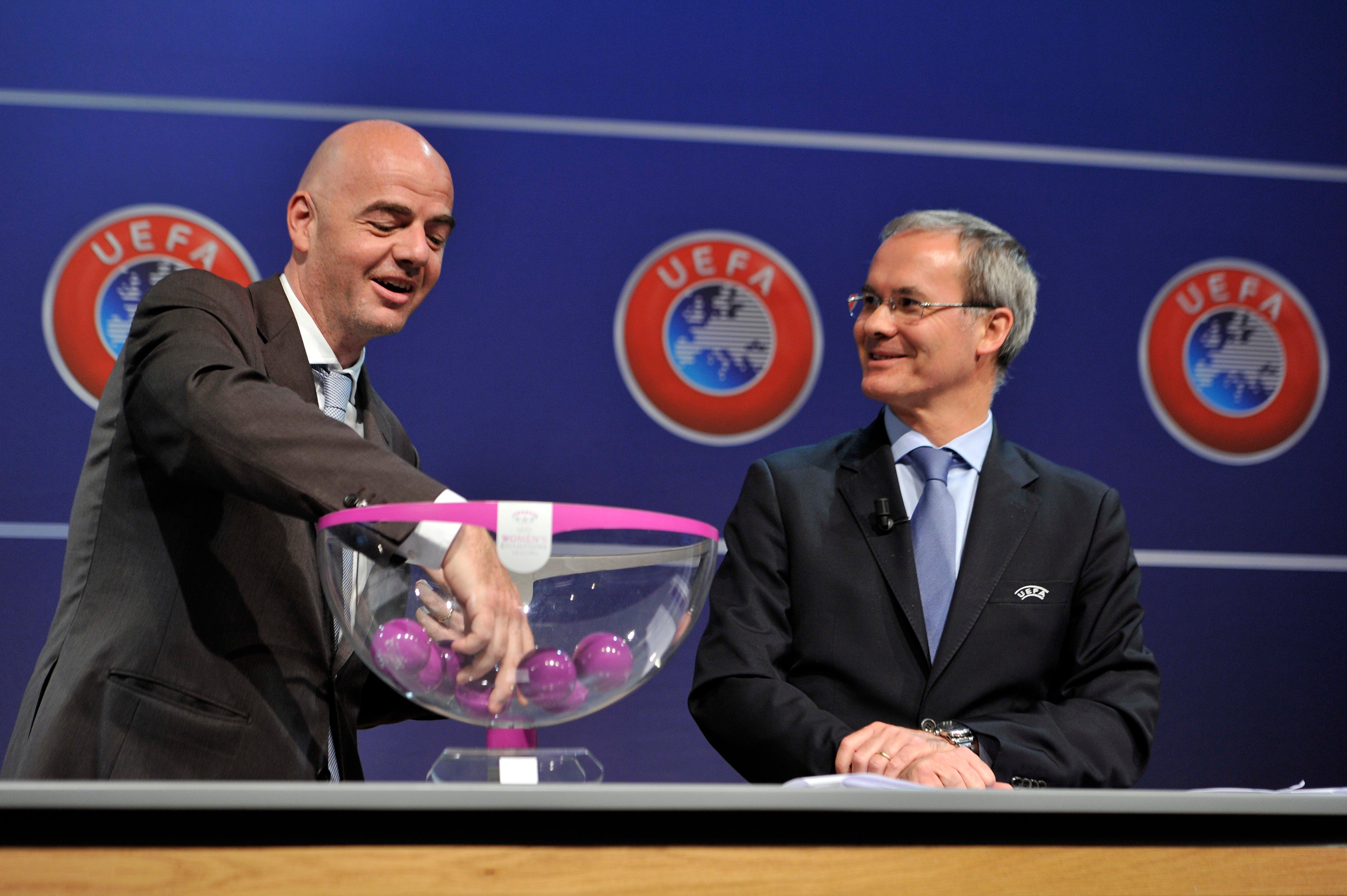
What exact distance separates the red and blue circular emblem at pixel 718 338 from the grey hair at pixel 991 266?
514 mm

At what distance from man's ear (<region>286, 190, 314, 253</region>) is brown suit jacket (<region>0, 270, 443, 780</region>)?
0.23 meters

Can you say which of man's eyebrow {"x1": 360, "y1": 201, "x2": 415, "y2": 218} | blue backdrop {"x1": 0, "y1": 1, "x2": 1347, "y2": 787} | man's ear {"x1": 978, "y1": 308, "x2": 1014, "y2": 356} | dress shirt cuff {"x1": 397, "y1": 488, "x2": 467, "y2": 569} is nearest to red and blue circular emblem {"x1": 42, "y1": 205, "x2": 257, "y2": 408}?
blue backdrop {"x1": 0, "y1": 1, "x2": 1347, "y2": 787}

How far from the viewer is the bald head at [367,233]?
66.7 inches

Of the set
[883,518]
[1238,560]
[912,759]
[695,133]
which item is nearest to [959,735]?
[912,759]

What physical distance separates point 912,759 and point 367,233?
3.45 ft

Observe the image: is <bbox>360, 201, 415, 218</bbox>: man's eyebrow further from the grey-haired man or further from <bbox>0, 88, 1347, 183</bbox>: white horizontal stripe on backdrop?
<bbox>0, 88, 1347, 183</bbox>: white horizontal stripe on backdrop

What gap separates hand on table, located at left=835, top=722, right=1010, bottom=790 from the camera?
1.44 m

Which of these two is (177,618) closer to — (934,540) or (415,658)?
(415,658)

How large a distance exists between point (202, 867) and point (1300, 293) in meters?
2.66

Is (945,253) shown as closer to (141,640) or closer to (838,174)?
(838,174)

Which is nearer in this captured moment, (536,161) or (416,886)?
(416,886)

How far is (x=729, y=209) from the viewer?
2.54 metres

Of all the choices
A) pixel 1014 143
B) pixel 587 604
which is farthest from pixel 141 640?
pixel 1014 143

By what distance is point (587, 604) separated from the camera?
1.04 metres
